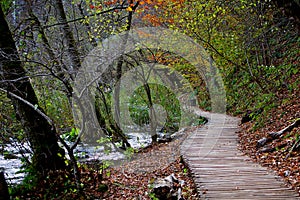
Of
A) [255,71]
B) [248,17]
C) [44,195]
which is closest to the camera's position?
[44,195]

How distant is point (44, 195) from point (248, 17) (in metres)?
10.5

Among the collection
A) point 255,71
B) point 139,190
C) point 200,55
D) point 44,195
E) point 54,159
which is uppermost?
point 200,55

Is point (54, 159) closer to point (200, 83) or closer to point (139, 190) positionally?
point (139, 190)

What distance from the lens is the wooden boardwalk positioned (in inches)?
174

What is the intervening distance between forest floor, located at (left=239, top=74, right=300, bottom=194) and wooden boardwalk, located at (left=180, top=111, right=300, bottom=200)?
227 mm

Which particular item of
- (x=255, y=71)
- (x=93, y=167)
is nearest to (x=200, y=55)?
(x=255, y=71)

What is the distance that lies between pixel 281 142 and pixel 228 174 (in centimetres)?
194

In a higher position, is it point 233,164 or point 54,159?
point 54,159

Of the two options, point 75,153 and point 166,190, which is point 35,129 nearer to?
point 75,153

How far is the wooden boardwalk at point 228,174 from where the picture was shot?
443cm

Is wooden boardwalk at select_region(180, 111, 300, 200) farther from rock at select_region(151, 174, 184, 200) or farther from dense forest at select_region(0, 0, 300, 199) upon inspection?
rock at select_region(151, 174, 184, 200)

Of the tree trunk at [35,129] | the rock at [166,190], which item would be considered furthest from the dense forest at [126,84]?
the rock at [166,190]

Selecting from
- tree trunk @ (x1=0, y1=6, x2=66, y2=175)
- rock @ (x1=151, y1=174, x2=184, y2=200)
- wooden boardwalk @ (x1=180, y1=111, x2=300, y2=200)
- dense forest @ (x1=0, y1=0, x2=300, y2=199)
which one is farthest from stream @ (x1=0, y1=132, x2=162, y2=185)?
wooden boardwalk @ (x1=180, y1=111, x2=300, y2=200)

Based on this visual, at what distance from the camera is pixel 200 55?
17.1 metres
